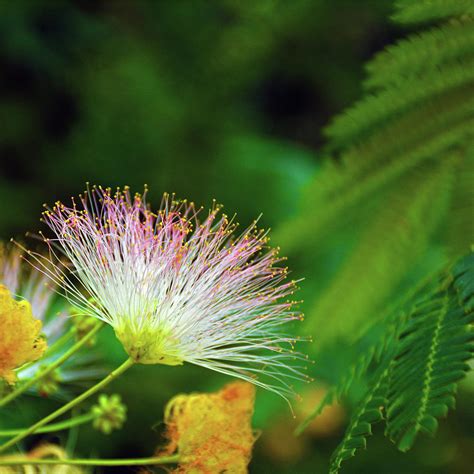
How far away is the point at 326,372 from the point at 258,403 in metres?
0.31

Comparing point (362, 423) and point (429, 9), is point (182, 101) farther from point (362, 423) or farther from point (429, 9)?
point (362, 423)

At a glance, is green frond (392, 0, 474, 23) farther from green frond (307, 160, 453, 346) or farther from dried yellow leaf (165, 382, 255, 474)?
dried yellow leaf (165, 382, 255, 474)

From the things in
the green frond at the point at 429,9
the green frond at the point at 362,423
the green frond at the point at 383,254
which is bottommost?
the green frond at the point at 362,423

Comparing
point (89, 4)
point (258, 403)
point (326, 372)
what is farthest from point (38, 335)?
point (89, 4)

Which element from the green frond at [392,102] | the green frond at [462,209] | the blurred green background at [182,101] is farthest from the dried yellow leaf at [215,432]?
the blurred green background at [182,101]

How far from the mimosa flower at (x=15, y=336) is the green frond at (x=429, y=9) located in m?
0.82

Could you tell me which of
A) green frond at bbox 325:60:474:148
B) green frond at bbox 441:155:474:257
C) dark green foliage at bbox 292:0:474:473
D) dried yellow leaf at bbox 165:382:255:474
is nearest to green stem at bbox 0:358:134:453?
dried yellow leaf at bbox 165:382:255:474

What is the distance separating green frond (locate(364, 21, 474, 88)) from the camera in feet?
4.65

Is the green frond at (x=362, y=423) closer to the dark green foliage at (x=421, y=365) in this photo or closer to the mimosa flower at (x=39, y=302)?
the dark green foliage at (x=421, y=365)

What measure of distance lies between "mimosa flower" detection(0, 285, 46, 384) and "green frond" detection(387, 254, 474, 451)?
51 cm

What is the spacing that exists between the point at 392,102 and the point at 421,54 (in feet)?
0.40

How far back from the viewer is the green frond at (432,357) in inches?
39.8

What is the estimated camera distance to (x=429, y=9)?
138 cm

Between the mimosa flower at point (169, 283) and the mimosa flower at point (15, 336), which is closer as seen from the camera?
the mimosa flower at point (15, 336)
